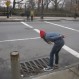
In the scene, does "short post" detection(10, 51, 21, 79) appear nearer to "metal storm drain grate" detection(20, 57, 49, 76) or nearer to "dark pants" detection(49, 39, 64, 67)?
"metal storm drain grate" detection(20, 57, 49, 76)

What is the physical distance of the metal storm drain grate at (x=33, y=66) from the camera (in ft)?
25.1

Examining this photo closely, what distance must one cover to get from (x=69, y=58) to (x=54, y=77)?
2691 millimetres

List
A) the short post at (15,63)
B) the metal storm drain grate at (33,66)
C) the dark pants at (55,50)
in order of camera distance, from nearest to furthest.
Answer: the short post at (15,63) < the metal storm drain grate at (33,66) < the dark pants at (55,50)

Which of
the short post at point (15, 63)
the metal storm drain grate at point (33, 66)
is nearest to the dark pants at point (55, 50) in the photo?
the metal storm drain grate at point (33, 66)

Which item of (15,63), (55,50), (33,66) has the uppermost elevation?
(15,63)

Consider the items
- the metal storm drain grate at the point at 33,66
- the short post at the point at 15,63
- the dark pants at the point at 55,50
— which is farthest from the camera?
the dark pants at the point at 55,50

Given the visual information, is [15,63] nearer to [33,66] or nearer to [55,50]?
[55,50]

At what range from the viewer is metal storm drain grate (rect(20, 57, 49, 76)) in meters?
7.66

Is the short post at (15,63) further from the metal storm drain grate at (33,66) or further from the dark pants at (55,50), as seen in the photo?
the dark pants at (55,50)

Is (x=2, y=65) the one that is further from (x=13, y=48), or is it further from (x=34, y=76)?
(x=13, y=48)

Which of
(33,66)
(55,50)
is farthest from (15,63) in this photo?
(33,66)

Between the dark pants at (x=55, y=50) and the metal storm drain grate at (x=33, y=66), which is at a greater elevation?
the dark pants at (x=55, y=50)

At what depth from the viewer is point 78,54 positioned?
10.1m

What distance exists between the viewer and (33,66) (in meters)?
8.34
